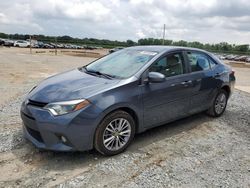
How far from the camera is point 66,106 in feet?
11.9

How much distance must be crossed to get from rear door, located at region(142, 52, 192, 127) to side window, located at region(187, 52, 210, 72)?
28cm

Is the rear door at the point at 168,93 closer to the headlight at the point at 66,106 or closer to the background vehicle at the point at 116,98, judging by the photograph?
the background vehicle at the point at 116,98

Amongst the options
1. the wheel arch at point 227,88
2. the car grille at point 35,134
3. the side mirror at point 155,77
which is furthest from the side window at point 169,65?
the car grille at point 35,134

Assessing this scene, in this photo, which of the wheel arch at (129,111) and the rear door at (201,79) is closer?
the wheel arch at (129,111)

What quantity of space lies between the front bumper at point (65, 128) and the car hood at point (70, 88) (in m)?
0.21

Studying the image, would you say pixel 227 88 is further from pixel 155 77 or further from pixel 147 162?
pixel 147 162

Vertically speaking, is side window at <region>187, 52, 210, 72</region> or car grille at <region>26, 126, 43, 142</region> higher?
side window at <region>187, 52, 210, 72</region>

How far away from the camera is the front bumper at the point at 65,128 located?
3.58 metres

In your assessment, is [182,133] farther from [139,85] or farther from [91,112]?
[91,112]

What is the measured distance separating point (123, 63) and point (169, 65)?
0.81 metres

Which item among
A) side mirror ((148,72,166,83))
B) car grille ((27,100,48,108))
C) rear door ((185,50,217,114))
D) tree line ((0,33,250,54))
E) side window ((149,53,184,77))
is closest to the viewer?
car grille ((27,100,48,108))

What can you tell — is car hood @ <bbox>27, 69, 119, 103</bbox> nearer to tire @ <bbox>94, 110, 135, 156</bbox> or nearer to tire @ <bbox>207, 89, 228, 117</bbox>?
tire @ <bbox>94, 110, 135, 156</bbox>

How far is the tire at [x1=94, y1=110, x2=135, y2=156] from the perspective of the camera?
3838mm

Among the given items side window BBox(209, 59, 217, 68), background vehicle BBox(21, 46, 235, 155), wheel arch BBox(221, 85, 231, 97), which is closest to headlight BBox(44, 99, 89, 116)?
background vehicle BBox(21, 46, 235, 155)
